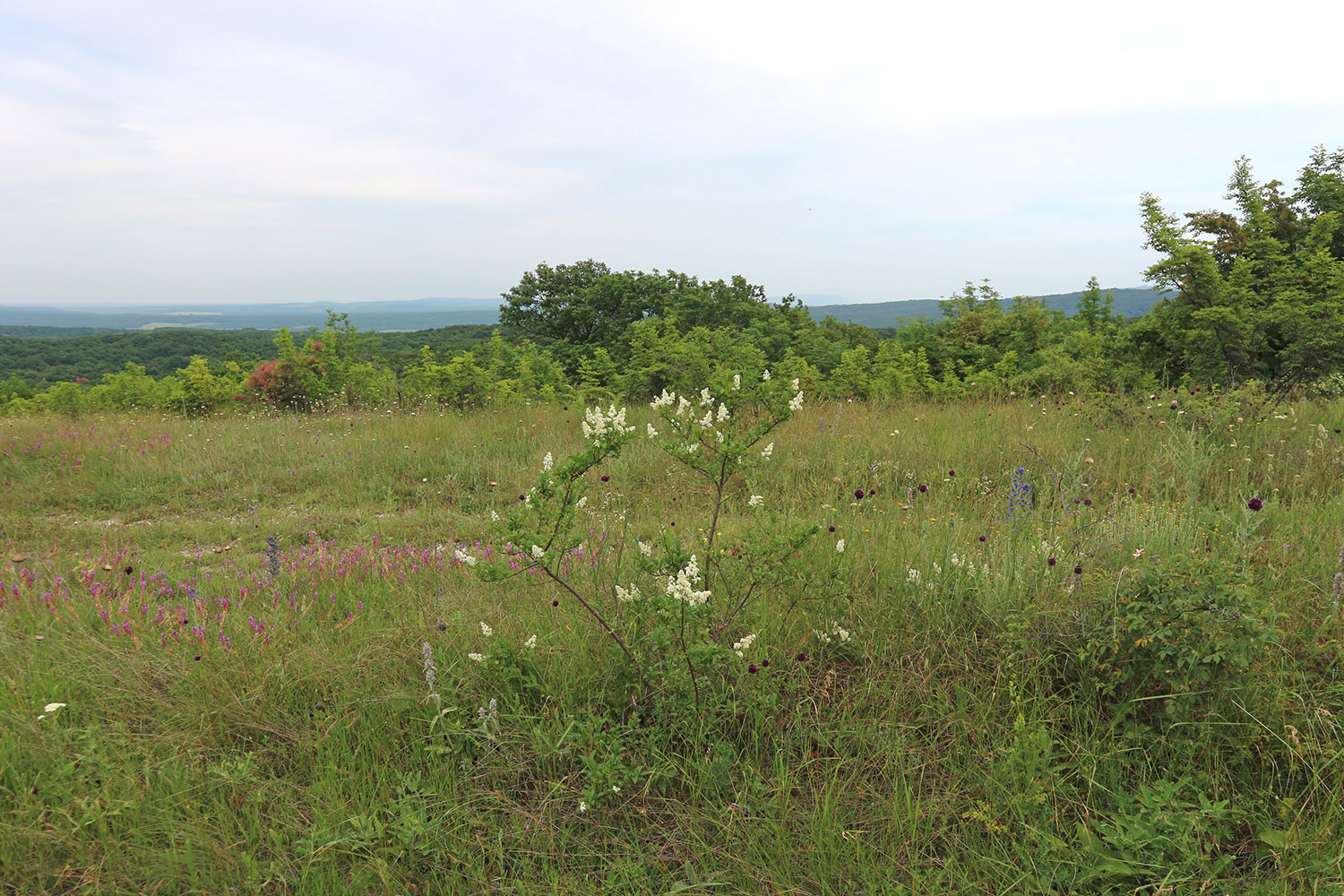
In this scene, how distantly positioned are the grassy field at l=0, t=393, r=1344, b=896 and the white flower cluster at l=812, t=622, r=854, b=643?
0.02 meters

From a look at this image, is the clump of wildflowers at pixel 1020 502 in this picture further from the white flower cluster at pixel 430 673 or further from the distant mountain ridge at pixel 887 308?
the distant mountain ridge at pixel 887 308

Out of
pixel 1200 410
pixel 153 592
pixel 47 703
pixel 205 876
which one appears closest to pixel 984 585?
pixel 205 876

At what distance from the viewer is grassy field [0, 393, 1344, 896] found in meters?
1.92

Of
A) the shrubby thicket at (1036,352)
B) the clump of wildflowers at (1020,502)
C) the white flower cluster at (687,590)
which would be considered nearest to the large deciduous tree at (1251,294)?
the shrubby thicket at (1036,352)

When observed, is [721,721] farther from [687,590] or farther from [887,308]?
[887,308]

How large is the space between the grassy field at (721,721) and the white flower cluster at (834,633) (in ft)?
0.05

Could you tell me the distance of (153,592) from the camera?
11.6ft

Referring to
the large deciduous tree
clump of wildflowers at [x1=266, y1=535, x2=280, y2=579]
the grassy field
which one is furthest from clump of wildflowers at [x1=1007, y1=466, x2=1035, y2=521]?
the large deciduous tree

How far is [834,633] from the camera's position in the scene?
8.87 ft

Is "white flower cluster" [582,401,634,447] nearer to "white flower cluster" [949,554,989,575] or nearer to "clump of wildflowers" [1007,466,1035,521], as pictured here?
"white flower cluster" [949,554,989,575]

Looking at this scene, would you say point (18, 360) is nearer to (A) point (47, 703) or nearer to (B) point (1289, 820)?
(A) point (47, 703)

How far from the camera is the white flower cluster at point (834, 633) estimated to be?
2535mm

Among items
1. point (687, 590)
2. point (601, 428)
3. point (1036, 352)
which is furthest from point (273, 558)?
point (1036, 352)

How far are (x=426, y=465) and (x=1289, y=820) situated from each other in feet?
21.4
